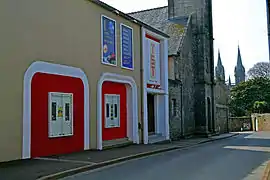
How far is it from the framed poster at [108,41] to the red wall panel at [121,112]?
1302 mm

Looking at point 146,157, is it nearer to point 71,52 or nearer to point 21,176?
point 71,52

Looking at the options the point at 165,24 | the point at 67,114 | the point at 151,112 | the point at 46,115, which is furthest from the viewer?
the point at 165,24

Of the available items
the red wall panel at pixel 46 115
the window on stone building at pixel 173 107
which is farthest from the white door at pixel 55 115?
the window on stone building at pixel 173 107

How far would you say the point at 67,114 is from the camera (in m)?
15.9

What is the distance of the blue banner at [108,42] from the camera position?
1844cm

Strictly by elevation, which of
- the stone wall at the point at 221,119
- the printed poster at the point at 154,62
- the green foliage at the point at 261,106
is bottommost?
the stone wall at the point at 221,119

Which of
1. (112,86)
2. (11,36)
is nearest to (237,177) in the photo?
(11,36)

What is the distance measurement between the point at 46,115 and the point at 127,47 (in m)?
7.52

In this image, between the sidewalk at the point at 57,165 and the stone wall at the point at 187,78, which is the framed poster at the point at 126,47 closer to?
the sidewalk at the point at 57,165

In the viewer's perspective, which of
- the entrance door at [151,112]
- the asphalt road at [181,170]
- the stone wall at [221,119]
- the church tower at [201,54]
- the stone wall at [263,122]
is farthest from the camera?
the stone wall at [263,122]

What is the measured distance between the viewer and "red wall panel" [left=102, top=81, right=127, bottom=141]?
19.0 metres

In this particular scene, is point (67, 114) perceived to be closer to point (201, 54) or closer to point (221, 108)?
point (201, 54)

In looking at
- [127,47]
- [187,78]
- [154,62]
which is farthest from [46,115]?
[187,78]

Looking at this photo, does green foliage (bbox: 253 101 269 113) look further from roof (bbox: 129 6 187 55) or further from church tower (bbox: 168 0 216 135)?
roof (bbox: 129 6 187 55)
